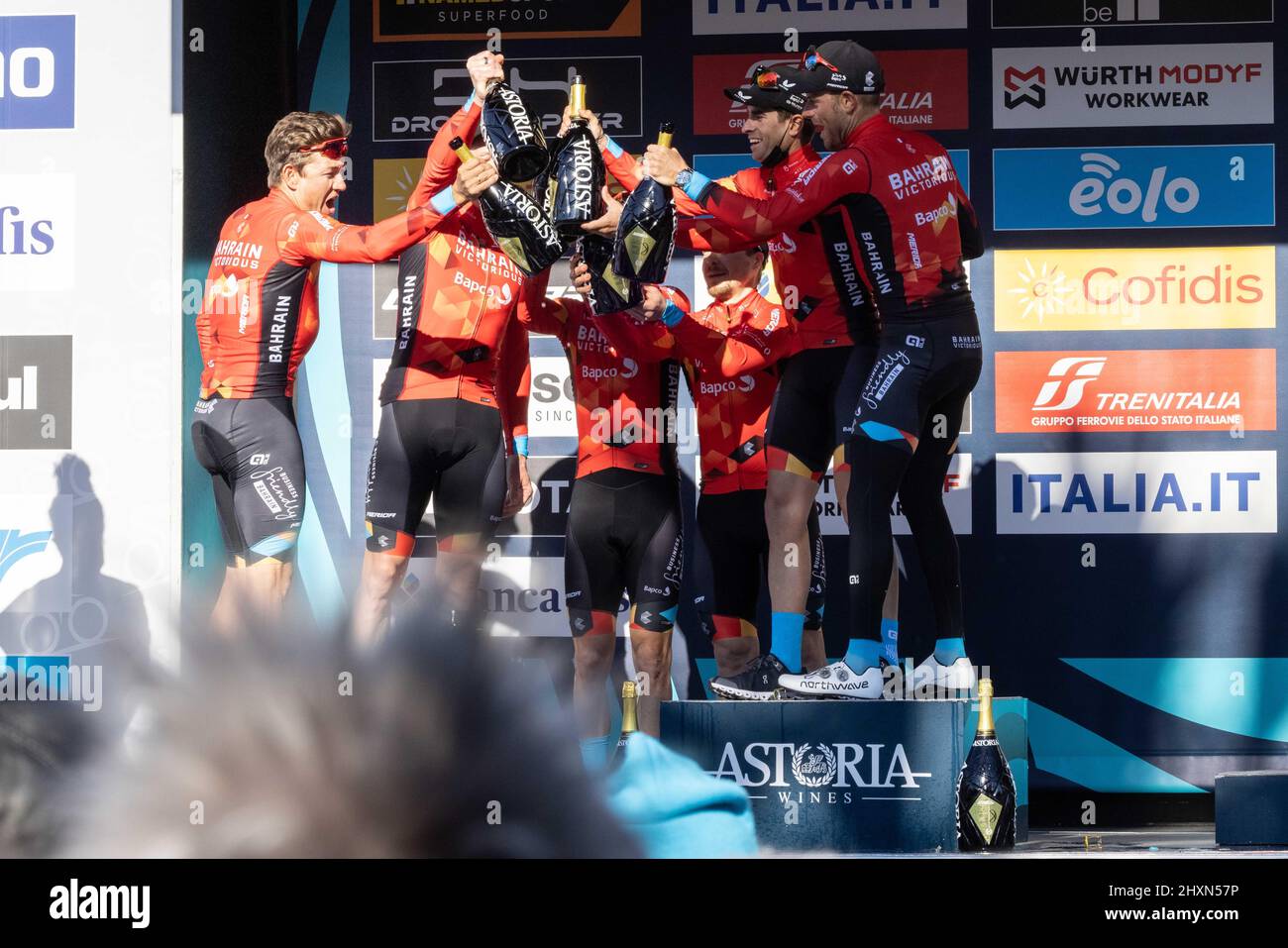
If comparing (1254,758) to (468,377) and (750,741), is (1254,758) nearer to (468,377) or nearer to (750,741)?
(750,741)

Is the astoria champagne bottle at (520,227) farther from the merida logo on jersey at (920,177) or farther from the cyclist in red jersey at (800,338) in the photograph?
the merida logo on jersey at (920,177)

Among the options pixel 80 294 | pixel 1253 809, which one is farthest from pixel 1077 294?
pixel 80 294

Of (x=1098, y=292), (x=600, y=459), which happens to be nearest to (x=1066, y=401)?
(x=1098, y=292)

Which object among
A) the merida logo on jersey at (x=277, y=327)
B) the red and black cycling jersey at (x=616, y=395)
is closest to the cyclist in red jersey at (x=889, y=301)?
the red and black cycling jersey at (x=616, y=395)

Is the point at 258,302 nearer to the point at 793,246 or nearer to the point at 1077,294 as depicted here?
the point at 793,246

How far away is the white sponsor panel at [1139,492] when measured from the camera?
480 centimetres

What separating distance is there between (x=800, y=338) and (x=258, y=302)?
166 centimetres

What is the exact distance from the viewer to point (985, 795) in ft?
10.9

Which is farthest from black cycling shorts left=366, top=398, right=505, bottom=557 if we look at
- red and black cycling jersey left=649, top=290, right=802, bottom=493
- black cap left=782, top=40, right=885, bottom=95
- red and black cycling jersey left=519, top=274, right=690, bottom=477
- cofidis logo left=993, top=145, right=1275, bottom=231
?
cofidis logo left=993, top=145, right=1275, bottom=231

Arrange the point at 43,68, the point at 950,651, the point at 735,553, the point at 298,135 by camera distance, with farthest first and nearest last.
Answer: the point at 43,68
the point at 298,135
the point at 735,553
the point at 950,651

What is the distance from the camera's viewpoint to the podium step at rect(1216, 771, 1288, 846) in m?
2.87

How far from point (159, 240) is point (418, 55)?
3.57 feet
